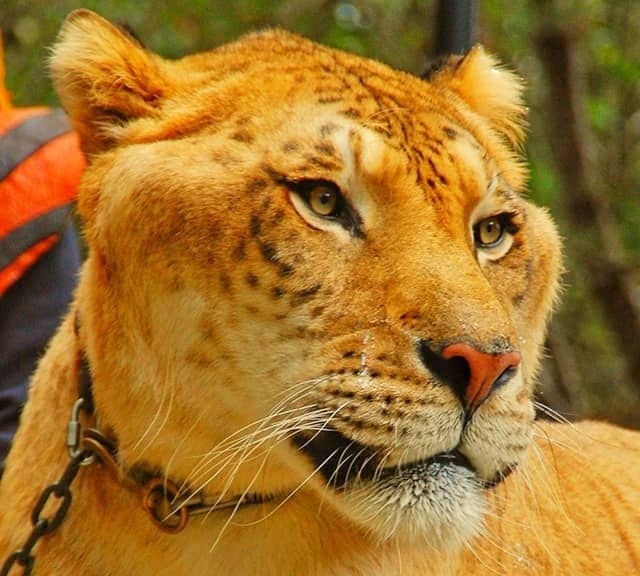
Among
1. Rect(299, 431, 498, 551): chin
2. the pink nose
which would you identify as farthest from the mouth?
the pink nose

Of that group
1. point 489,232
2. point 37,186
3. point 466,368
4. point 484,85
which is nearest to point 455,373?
point 466,368

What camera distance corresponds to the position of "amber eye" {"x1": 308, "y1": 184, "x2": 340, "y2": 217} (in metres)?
2.60

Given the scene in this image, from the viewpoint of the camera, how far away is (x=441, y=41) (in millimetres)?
4086

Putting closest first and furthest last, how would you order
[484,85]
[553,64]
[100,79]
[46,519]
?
[46,519] < [100,79] < [484,85] < [553,64]

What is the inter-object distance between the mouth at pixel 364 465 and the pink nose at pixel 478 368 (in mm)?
119

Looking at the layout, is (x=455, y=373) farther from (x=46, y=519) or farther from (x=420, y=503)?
(x=46, y=519)

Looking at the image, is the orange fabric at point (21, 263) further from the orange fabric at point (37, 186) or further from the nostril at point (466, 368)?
the nostril at point (466, 368)

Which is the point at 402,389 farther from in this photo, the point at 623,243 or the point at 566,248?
the point at 623,243

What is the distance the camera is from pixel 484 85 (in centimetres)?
329

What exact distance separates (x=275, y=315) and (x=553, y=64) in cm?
518

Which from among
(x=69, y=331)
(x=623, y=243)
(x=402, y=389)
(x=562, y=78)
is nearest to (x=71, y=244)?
(x=69, y=331)

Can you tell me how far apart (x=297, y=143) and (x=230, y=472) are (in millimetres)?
686

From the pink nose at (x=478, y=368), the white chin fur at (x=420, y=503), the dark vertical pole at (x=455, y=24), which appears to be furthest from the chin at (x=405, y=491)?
the dark vertical pole at (x=455, y=24)

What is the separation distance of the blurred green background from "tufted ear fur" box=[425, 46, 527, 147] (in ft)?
11.2
